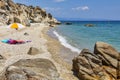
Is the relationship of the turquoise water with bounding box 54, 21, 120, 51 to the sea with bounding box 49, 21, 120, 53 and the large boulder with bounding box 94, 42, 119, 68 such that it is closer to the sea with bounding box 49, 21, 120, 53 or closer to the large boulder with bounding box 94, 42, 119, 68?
the sea with bounding box 49, 21, 120, 53

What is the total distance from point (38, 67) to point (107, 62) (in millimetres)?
5333

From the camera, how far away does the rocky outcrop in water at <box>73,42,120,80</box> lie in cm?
1384

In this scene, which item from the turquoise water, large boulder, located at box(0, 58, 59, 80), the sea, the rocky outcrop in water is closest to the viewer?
large boulder, located at box(0, 58, 59, 80)

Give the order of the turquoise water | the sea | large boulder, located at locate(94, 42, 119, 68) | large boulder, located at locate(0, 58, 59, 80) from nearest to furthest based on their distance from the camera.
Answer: large boulder, located at locate(0, 58, 59, 80) → large boulder, located at locate(94, 42, 119, 68) → the sea → the turquoise water

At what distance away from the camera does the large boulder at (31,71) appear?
9.99 m

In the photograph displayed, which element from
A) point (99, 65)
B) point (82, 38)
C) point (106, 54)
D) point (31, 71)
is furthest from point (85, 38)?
point (31, 71)

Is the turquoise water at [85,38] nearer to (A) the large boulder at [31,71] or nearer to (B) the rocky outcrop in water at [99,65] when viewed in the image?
(B) the rocky outcrop in water at [99,65]

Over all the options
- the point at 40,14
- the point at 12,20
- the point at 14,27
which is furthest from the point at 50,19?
the point at 14,27

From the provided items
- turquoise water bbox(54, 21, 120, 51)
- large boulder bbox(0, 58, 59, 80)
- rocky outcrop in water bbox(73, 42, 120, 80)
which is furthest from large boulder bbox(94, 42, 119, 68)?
turquoise water bbox(54, 21, 120, 51)

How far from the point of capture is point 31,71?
407 inches

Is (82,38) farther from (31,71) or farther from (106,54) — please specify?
(31,71)

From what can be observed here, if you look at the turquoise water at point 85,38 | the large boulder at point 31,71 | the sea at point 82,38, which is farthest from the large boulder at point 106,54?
the turquoise water at point 85,38

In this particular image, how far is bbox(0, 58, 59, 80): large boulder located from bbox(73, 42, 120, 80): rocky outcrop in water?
119 inches

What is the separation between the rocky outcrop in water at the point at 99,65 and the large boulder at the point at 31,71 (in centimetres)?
303
